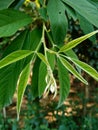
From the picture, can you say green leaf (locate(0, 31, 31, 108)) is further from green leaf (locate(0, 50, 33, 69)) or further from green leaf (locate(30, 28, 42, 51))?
green leaf (locate(0, 50, 33, 69))

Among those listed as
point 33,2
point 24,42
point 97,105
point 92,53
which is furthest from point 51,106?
point 24,42

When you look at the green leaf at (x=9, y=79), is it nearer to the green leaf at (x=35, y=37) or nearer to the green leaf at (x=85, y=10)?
the green leaf at (x=35, y=37)

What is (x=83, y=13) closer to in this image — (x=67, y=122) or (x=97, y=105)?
(x=67, y=122)

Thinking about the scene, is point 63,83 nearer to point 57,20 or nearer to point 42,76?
point 42,76

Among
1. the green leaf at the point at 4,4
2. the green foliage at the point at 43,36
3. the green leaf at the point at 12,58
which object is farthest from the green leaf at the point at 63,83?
the green leaf at the point at 4,4

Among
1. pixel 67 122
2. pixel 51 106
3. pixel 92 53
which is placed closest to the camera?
pixel 67 122

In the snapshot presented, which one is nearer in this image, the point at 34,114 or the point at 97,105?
the point at 34,114

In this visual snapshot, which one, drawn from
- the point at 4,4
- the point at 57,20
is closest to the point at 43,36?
the point at 57,20
